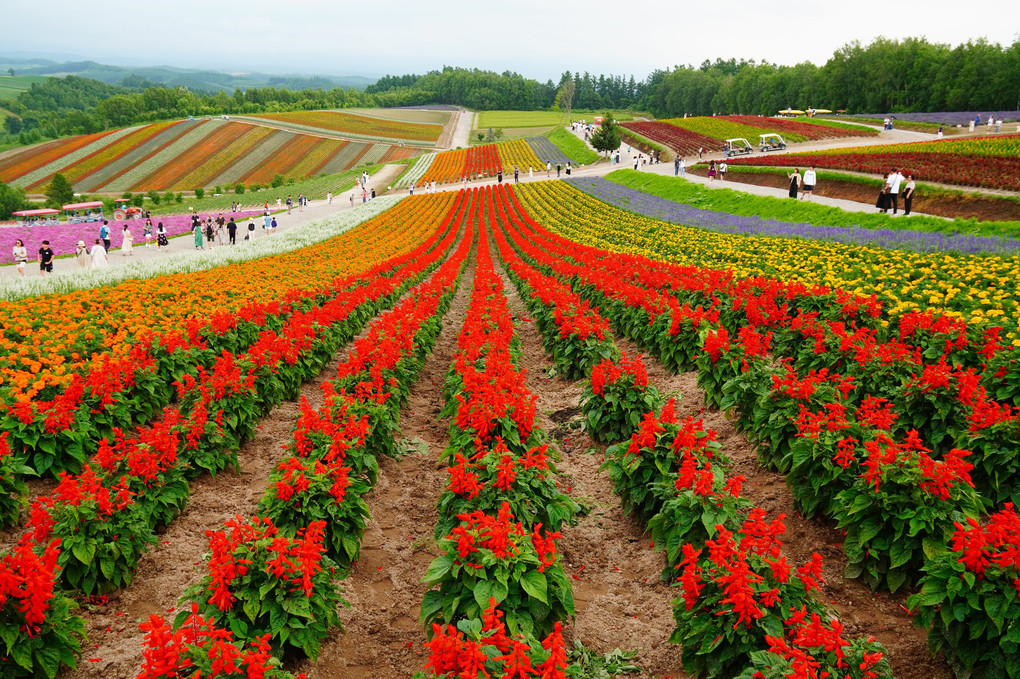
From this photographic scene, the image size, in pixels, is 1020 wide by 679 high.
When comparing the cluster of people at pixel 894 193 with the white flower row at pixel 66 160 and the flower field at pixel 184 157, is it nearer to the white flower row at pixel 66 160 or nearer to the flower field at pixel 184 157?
the flower field at pixel 184 157

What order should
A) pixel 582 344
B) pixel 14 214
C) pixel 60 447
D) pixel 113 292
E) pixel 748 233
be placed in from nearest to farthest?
pixel 60 447 < pixel 582 344 < pixel 113 292 < pixel 748 233 < pixel 14 214

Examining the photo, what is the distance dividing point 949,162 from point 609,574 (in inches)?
1541

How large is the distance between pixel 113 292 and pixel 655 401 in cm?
1451

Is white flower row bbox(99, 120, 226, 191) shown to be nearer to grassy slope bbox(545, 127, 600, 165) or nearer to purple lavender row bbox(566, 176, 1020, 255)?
grassy slope bbox(545, 127, 600, 165)

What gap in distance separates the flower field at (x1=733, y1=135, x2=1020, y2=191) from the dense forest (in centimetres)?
5665

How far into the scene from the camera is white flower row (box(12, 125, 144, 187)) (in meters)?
76.9

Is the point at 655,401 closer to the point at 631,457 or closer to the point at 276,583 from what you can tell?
the point at 631,457

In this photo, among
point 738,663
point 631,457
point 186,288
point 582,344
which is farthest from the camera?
point 186,288

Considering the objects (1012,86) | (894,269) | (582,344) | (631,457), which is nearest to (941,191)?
(894,269)

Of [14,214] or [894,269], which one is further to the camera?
[14,214]

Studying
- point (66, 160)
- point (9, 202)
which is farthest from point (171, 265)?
point (66, 160)

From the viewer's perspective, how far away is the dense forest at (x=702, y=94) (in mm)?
85188

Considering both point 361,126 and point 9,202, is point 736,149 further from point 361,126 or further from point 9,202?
point 361,126

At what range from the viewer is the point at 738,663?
4.22m
